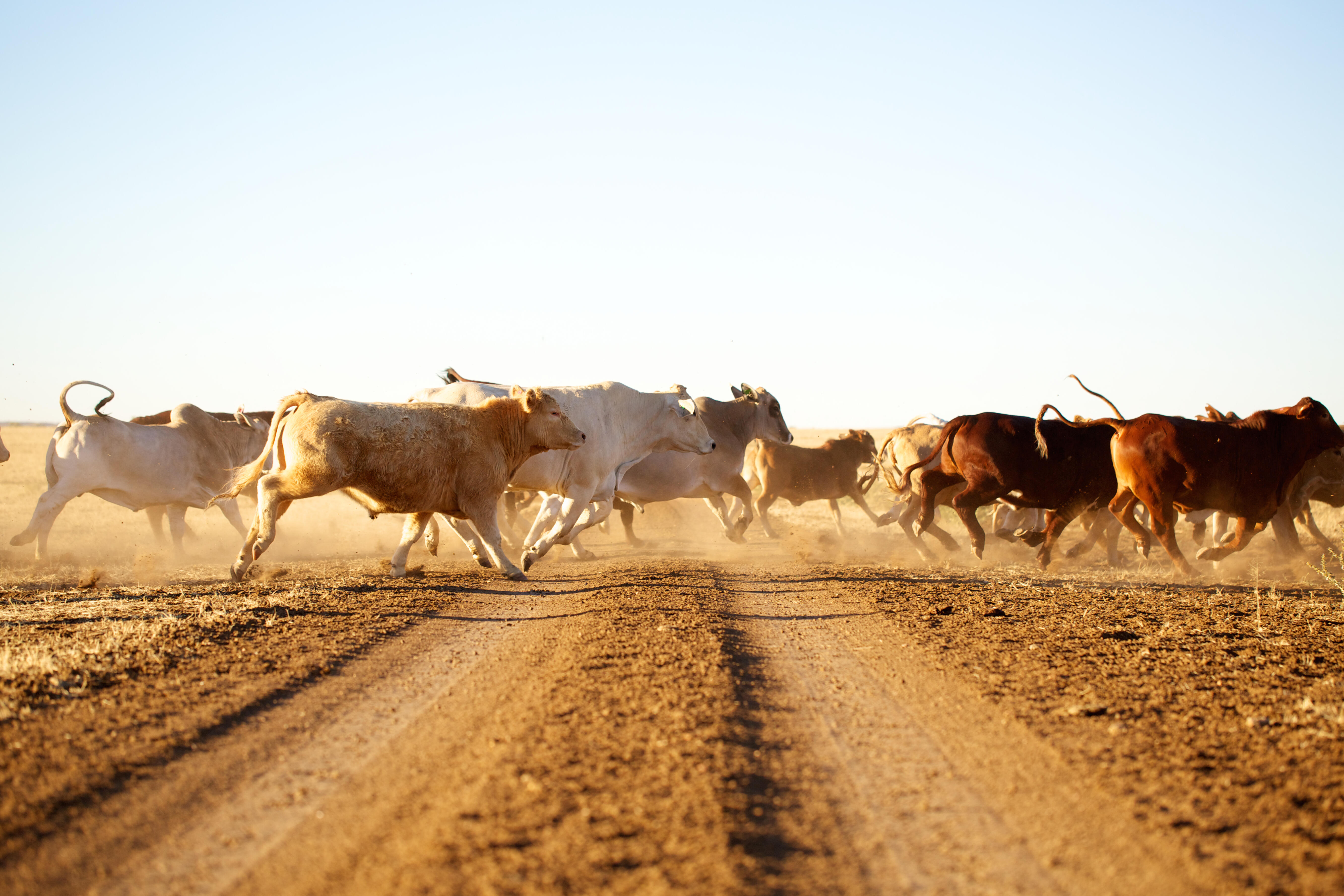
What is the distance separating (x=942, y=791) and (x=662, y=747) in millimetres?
1097

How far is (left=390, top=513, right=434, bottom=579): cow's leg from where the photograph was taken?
10234 mm

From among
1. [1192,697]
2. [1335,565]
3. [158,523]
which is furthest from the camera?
[158,523]

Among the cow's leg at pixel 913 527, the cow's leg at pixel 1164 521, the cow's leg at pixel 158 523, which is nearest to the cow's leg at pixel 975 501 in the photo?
the cow's leg at pixel 913 527

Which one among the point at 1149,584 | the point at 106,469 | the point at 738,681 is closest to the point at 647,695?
the point at 738,681

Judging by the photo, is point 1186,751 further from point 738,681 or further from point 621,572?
point 621,572

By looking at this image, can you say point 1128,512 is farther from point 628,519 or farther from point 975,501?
point 628,519

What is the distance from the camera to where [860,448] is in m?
19.6

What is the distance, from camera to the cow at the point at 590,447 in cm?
1153

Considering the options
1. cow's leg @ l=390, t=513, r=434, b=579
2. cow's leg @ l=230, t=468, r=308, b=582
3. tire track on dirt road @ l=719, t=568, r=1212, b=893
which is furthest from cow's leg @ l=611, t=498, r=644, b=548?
tire track on dirt road @ l=719, t=568, r=1212, b=893

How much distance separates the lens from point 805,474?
1883cm

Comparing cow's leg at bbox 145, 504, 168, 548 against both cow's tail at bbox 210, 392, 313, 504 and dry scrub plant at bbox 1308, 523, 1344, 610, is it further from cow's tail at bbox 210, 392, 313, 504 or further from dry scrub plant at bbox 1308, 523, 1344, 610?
dry scrub plant at bbox 1308, 523, 1344, 610

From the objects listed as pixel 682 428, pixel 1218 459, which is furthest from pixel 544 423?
pixel 1218 459

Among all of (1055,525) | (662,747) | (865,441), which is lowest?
(662,747)

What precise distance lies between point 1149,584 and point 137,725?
9.95 meters
